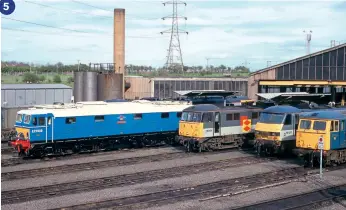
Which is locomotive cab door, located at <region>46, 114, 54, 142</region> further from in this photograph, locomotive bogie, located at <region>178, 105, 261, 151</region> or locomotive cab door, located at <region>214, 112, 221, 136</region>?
locomotive cab door, located at <region>214, 112, 221, 136</region>

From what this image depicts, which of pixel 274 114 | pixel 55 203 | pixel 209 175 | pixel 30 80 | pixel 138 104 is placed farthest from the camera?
pixel 30 80

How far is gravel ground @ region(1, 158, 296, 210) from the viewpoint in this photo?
18094mm

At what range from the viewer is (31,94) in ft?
157

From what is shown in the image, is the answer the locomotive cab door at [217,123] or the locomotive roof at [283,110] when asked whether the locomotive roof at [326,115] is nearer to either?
the locomotive roof at [283,110]

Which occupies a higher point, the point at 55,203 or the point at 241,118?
the point at 241,118

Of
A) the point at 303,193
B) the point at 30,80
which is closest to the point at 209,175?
the point at 303,193

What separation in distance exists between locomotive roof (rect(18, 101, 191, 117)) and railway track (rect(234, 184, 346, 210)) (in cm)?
1527

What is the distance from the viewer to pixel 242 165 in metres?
26.4

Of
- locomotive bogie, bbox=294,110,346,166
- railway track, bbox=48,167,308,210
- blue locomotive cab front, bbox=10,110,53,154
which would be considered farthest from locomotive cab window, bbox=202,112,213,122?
blue locomotive cab front, bbox=10,110,53,154

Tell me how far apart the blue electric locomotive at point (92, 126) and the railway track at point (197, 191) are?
1104 centimetres

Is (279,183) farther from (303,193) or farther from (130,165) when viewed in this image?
(130,165)

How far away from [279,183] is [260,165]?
4988 millimetres

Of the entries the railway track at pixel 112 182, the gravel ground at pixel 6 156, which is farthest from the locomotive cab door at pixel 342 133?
the gravel ground at pixel 6 156

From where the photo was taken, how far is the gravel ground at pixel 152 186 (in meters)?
18.1
